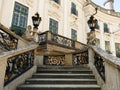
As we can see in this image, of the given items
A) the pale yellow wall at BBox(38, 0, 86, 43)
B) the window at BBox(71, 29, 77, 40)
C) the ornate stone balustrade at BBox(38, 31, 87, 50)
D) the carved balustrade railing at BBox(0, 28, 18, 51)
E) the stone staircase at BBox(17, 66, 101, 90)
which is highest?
the pale yellow wall at BBox(38, 0, 86, 43)

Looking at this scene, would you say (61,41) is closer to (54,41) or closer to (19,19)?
(54,41)

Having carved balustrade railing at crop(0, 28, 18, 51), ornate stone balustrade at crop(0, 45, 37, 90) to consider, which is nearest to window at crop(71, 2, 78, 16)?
carved balustrade railing at crop(0, 28, 18, 51)

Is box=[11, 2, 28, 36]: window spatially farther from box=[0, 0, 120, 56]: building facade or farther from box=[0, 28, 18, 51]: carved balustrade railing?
box=[0, 28, 18, 51]: carved balustrade railing

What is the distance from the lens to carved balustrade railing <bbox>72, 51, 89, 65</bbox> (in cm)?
768

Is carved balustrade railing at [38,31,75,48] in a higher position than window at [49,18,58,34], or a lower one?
lower

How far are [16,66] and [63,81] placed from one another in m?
1.58

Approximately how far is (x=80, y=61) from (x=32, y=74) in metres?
2.86

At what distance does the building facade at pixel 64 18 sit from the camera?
12.8 m

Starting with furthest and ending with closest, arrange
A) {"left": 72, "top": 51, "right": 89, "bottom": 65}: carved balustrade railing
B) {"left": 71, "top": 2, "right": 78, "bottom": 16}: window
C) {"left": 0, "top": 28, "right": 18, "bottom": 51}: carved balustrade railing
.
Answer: {"left": 71, "top": 2, "right": 78, "bottom": 16}: window → {"left": 72, "top": 51, "right": 89, "bottom": 65}: carved balustrade railing → {"left": 0, "top": 28, "right": 18, "bottom": 51}: carved balustrade railing

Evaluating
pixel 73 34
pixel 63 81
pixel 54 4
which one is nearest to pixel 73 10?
pixel 73 34

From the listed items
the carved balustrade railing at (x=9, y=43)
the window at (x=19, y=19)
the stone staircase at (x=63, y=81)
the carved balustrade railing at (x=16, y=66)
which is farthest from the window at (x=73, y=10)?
the carved balustrade railing at (x=16, y=66)

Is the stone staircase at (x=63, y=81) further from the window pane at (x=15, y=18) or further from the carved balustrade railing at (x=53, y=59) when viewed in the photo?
the window pane at (x=15, y=18)

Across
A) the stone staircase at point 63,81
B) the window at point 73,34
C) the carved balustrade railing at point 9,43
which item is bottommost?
the stone staircase at point 63,81

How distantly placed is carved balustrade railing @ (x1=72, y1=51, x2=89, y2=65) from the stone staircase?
139 cm
